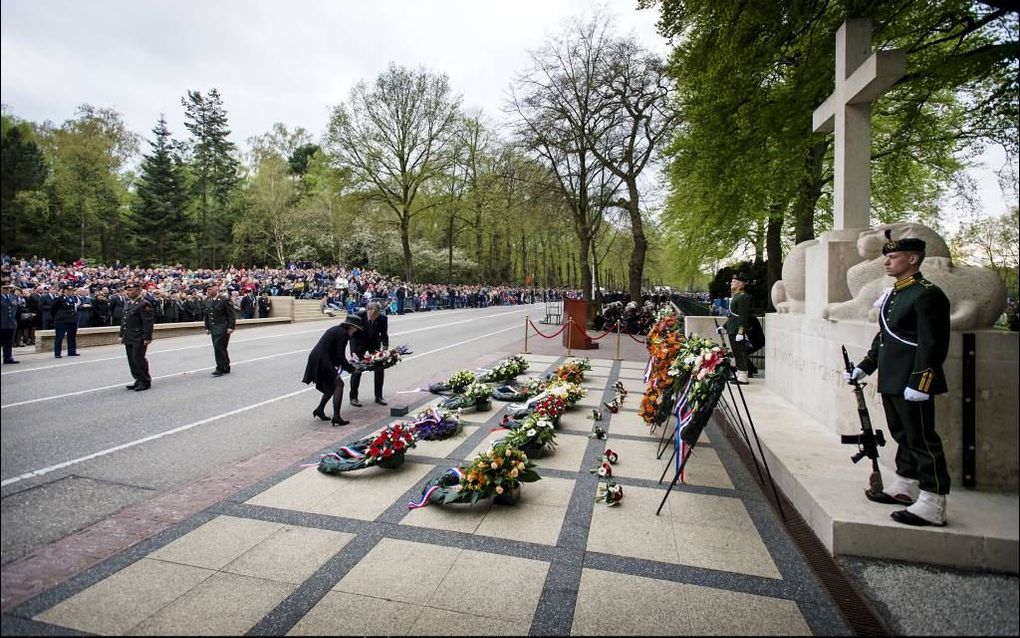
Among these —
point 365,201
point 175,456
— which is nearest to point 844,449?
point 175,456

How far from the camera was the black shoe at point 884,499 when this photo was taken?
3725 mm

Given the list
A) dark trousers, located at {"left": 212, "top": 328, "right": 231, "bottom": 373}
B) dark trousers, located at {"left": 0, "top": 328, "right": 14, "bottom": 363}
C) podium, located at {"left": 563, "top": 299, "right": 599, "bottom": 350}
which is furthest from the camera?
podium, located at {"left": 563, "top": 299, "right": 599, "bottom": 350}

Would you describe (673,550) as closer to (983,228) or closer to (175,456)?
(175,456)

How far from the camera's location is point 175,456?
5898 mm

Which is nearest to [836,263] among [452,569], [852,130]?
[852,130]

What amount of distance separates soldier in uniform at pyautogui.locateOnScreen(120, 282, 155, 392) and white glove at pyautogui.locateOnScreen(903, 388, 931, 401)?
1090 centimetres

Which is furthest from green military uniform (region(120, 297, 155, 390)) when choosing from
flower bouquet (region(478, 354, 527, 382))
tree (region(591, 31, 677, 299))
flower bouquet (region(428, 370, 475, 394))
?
tree (region(591, 31, 677, 299))

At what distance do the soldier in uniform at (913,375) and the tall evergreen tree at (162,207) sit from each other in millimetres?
10274

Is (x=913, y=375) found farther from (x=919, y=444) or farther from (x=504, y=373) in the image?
(x=504, y=373)

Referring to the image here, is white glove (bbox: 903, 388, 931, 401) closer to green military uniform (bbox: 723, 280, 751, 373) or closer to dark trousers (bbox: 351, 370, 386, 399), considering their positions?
green military uniform (bbox: 723, 280, 751, 373)

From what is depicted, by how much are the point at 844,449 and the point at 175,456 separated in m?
7.10

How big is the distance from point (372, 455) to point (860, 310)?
5.33 m

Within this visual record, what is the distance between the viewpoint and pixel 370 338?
339 inches

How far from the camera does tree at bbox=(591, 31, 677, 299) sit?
68.8 feet
